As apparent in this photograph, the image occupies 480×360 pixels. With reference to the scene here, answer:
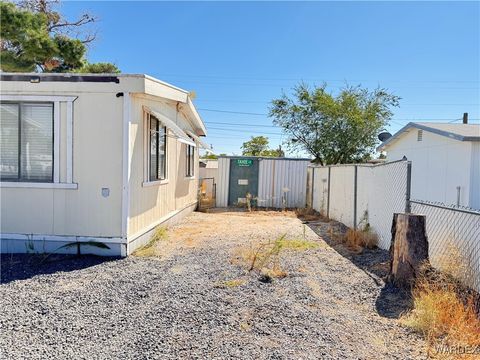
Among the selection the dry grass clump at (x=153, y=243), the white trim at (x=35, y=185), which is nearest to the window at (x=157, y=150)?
the dry grass clump at (x=153, y=243)

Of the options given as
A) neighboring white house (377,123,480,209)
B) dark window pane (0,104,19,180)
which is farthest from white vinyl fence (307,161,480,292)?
dark window pane (0,104,19,180)

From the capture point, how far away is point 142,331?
3197 mm

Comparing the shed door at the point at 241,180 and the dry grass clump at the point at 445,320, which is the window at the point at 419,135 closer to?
the shed door at the point at 241,180

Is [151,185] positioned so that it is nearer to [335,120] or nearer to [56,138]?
[56,138]

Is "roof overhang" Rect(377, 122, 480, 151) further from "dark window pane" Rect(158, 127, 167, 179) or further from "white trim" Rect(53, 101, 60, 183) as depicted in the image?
"white trim" Rect(53, 101, 60, 183)

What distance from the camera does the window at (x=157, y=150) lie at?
7.22m

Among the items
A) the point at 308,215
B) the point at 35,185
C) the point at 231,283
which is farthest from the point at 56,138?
the point at 308,215

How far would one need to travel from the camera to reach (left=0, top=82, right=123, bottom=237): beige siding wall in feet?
18.8

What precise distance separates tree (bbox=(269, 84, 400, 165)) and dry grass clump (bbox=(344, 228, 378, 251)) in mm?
12561

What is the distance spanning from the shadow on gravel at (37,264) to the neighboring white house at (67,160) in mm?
208

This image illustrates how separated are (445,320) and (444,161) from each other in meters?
8.20

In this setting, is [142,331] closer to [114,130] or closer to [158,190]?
[114,130]

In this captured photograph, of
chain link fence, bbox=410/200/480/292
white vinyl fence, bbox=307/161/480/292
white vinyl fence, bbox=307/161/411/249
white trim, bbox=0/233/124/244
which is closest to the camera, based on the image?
chain link fence, bbox=410/200/480/292

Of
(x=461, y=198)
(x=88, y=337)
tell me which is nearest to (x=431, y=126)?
(x=461, y=198)
